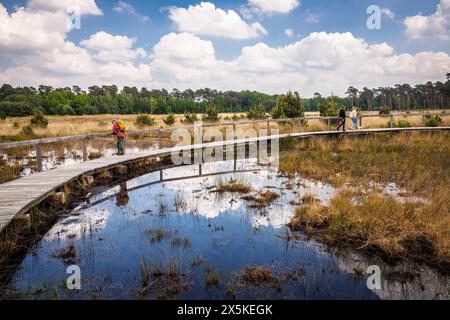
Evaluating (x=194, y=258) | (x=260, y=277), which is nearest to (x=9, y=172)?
(x=194, y=258)

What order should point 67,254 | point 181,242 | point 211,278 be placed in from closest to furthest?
point 211,278 < point 67,254 < point 181,242

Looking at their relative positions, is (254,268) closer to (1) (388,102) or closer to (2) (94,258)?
(2) (94,258)

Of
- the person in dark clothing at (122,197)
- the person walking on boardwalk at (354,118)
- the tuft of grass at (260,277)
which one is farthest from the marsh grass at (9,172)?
the person walking on boardwalk at (354,118)

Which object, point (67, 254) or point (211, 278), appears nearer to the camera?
point (211, 278)

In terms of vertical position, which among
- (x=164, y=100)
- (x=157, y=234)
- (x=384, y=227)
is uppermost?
(x=164, y=100)

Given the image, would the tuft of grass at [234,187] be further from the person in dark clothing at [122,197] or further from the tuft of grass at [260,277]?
the tuft of grass at [260,277]

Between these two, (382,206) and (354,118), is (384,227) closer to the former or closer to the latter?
(382,206)

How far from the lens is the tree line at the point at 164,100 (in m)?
76.3

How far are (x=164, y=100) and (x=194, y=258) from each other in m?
111

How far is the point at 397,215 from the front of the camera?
5938 mm

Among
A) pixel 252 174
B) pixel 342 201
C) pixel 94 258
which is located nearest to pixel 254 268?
pixel 94 258

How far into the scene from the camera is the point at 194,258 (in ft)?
15.9

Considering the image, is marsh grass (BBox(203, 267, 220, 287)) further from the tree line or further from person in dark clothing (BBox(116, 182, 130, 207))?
the tree line

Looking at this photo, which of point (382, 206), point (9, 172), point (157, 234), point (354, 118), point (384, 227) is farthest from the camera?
point (354, 118)
